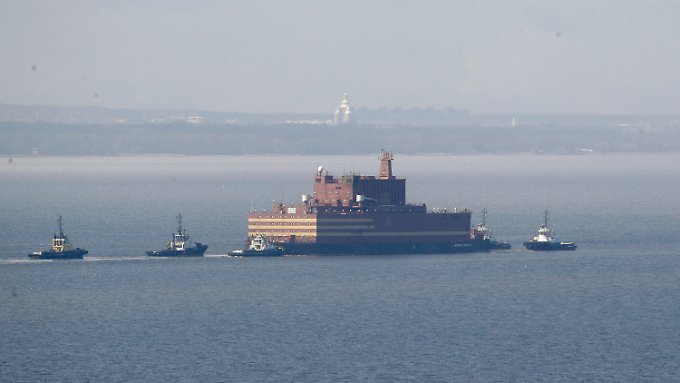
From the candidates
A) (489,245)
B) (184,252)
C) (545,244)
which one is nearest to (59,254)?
(184,252)

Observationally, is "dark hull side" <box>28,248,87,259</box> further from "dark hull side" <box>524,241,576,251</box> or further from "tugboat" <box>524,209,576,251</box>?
"tugboat" <box>524,209,576,251</box>

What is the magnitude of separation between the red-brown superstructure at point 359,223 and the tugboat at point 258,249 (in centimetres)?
115

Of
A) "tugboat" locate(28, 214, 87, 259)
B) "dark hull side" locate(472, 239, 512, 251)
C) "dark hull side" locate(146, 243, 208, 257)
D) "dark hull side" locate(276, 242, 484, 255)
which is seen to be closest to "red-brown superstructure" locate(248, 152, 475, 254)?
"dark hull side" locate(276, 242, 484, 255)

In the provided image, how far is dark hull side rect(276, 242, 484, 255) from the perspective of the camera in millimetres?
159125

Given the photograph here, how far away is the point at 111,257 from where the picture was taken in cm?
15538

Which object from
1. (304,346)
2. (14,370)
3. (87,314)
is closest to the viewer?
(14,370)

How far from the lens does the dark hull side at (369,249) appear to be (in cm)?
15912

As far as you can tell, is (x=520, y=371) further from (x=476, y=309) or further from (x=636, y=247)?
Answer: (x=636, y=247)

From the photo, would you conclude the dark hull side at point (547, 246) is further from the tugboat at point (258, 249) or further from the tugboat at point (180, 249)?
the tugboat at point (180, 249)

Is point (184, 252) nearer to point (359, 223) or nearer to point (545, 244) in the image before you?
point (359, 223)

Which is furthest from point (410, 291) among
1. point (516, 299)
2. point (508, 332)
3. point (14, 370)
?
point (14, 370)

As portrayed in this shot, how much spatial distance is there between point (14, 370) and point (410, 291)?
43.2 metres

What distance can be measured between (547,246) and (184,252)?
3689 cm

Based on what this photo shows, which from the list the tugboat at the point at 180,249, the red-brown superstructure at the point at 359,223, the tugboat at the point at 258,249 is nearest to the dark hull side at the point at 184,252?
the tugboat at the point at 180,249
